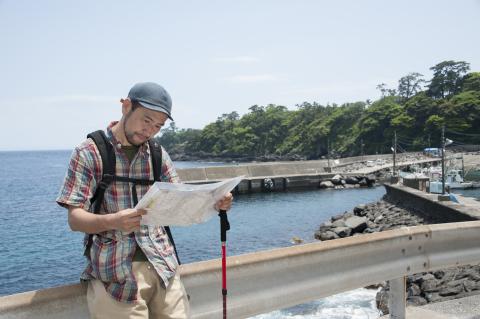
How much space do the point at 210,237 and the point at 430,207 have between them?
1120 centimetres

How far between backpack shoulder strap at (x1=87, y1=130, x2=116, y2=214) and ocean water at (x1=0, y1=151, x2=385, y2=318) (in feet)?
26.5

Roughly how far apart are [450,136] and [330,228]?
200 ft

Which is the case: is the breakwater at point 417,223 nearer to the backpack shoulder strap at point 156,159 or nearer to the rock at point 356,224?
the rock at point 356,224

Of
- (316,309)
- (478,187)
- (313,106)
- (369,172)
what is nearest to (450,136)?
(369,172)

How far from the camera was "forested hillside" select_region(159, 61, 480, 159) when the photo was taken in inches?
3009

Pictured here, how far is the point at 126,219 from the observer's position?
1.87 metres

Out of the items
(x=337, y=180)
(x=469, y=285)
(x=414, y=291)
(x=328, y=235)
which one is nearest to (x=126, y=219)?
(x=469, y=285)

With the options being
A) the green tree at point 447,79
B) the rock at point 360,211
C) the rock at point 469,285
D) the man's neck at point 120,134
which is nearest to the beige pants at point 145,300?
the man's neck at point 120,134

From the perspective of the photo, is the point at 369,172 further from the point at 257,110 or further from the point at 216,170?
the point at 257,110

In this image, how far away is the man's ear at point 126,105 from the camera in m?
2.10

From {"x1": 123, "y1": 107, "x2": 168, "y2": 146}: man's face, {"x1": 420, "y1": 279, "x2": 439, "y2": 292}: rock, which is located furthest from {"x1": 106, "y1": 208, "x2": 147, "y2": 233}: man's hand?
{"x1": 420, "y1": 279, "x2": 439, "y2": 292}: rock

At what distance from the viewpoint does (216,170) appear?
43.1m

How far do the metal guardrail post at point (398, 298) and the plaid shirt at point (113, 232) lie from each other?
81.3 inches

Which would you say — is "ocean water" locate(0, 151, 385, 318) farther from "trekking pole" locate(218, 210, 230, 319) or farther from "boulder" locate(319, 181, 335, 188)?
"trekking pole" locate(218, 210, 230, 319)
